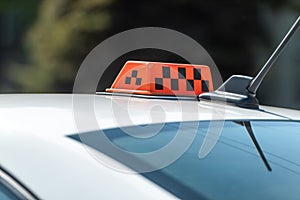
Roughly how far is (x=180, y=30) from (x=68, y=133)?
5.84m

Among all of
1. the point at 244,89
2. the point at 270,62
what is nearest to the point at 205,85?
the point at 244,89

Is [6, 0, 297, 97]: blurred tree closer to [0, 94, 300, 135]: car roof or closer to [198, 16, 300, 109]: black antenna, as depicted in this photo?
[198, 16, 300, 109]: black antenna

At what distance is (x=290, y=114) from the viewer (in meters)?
1.96

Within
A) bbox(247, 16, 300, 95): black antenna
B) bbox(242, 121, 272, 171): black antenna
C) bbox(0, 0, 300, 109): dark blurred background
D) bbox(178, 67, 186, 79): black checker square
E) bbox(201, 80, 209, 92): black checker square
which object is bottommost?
bbox(242, 121, 272, 171): black antenna

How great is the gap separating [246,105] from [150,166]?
695mm

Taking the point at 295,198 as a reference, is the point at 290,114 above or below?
above

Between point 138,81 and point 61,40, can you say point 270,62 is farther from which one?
point 61,40

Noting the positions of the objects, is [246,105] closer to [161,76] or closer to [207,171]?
[161,76]

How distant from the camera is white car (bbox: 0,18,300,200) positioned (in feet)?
4.15

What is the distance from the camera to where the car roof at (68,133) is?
1246mm

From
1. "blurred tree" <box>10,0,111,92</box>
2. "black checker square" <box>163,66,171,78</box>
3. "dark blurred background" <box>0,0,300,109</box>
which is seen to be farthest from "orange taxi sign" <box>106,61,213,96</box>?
"blurred tree" <box>10,0,111,92</box>

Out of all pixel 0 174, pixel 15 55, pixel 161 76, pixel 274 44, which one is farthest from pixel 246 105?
pixel 15 55

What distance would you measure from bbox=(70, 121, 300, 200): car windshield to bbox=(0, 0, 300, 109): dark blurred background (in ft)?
16.2

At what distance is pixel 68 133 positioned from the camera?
56.3 inches
